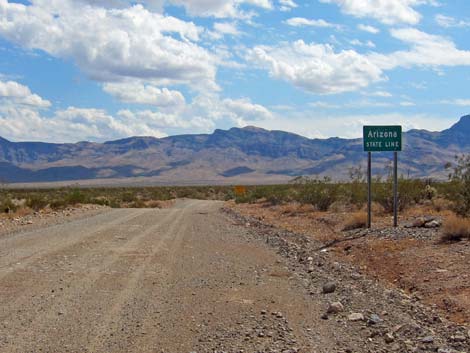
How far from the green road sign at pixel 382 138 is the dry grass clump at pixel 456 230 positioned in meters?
3.92

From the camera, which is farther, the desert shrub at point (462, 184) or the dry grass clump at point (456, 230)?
the desert shrub at point (462, 184)

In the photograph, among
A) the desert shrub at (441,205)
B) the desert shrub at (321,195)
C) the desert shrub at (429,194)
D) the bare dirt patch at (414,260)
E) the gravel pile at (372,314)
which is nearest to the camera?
the gravel pile at (372,314)

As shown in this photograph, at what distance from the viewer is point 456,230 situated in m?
14.7

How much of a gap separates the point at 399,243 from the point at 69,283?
809 centimetres

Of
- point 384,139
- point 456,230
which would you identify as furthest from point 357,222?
point 456,230

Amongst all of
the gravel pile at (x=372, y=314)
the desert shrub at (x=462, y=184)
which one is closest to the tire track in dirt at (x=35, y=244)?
the gravel pile at (x=372, y=314)

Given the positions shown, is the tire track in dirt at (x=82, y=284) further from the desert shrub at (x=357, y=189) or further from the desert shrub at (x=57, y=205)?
the desert shrub at (x=57, y=205)

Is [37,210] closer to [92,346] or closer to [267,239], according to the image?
[267,239]

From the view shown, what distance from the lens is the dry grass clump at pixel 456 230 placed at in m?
14.6

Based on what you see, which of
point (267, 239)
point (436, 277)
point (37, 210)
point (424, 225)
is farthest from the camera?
point (37, 210)

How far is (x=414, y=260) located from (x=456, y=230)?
7.49 feet

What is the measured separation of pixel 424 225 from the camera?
59.3 feet

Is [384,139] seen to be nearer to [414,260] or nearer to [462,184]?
[462,184]

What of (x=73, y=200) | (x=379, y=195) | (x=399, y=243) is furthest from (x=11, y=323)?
(x=73, y=200)
